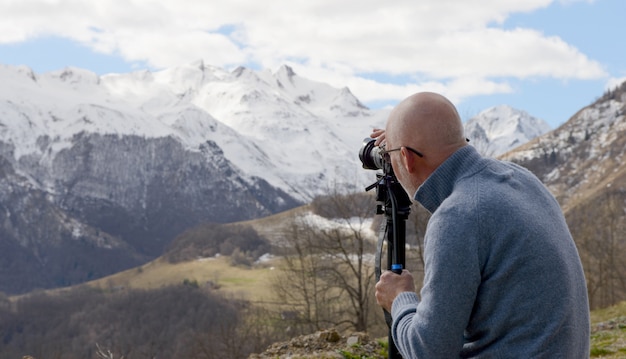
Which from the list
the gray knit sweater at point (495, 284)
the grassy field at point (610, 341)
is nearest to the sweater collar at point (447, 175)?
the gray knit sweater at point (495, 284)

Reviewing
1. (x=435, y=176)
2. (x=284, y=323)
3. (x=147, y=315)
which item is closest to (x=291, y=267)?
(x=284, y=323)

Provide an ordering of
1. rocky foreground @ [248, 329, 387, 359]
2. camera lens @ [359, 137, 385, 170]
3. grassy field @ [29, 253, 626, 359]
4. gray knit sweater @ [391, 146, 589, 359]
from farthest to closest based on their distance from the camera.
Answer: grassy field @ [29, 253, 626, 359] → rocky foreground @ [248, 329, 387, 359] → camera lens @ [359, 137, 385, 170] → gray knit sweater @ [391, 146, 589, 359]

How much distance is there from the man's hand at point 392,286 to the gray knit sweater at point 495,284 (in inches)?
16.4

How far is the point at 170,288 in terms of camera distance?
154 m

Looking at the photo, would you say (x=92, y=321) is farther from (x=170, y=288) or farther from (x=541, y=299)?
(x=541, y=299)

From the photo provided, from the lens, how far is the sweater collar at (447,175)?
3.52 metres

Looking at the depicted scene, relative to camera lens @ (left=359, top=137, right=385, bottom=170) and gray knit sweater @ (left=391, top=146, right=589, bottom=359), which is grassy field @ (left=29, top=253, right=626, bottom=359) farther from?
gray knit sweater @ (left=391, top=146, right=589, bottom=359)

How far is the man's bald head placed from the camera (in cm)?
347

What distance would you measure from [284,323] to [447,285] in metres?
41.6

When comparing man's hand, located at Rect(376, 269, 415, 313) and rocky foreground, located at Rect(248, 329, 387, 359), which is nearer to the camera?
man's hand, located at Rect(376, 269, 415, 313)

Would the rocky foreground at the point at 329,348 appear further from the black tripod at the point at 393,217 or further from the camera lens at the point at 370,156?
the black tripod at the point at 393,217

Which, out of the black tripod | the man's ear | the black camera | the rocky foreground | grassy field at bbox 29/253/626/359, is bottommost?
grassy field at bbox 29/253/626/359

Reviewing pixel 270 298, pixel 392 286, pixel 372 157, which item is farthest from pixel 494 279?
pixel 270 298

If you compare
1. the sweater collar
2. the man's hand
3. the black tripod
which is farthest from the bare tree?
the sweater collar
